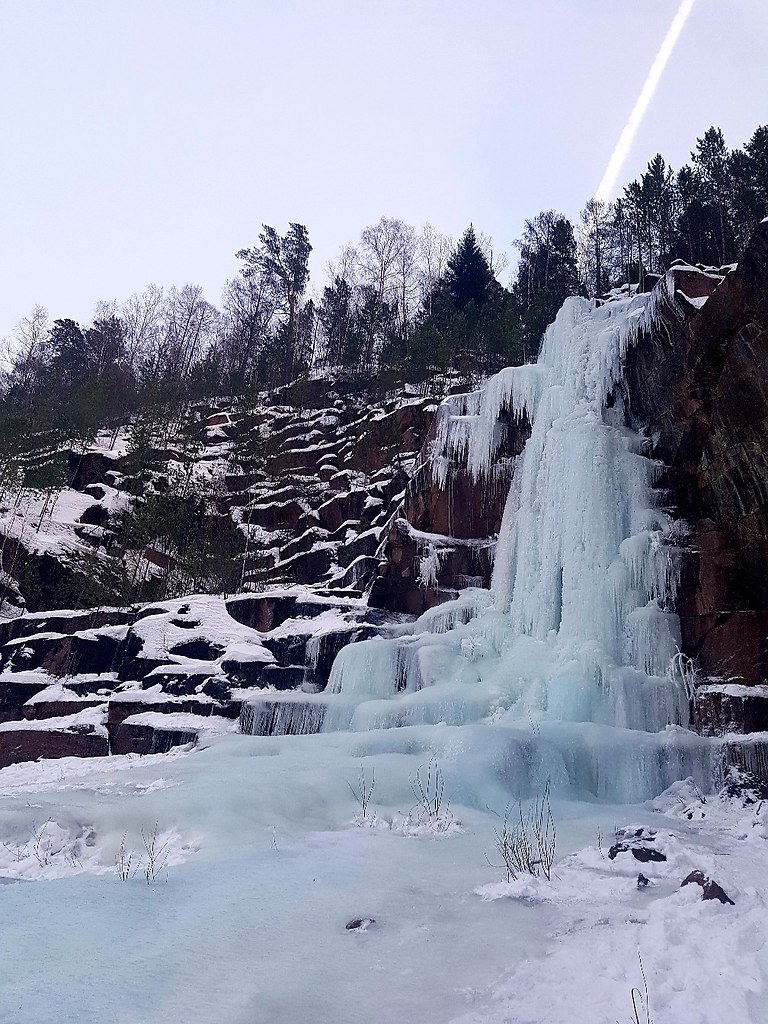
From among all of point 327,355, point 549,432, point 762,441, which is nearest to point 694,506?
point 762,441

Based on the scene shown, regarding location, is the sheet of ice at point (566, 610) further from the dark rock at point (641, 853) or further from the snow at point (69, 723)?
the snow at point (69, 723)

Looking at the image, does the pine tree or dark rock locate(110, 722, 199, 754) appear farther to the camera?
the pine tree

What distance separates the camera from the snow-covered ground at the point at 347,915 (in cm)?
321

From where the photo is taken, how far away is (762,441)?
12516 mm

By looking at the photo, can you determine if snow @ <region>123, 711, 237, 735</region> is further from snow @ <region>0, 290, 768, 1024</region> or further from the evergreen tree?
the evergreen tree

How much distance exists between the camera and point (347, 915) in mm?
4555

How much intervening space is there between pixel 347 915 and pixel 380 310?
40.2 meters

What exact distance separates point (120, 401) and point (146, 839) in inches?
1524

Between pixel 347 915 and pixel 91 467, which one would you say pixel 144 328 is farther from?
pixel 347 915

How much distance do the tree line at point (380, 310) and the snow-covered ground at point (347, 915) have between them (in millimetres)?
21610

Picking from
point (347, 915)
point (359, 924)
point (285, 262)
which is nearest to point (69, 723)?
point (347, 915)

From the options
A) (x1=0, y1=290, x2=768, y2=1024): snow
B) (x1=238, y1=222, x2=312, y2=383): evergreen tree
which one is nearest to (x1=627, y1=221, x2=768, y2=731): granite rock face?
(x1=0, y1=290, x2=768, y2=1024): snow

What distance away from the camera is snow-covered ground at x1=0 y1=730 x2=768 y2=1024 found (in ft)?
10.5

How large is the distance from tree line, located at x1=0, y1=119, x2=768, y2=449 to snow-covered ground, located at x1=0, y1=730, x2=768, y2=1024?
21610 mm
